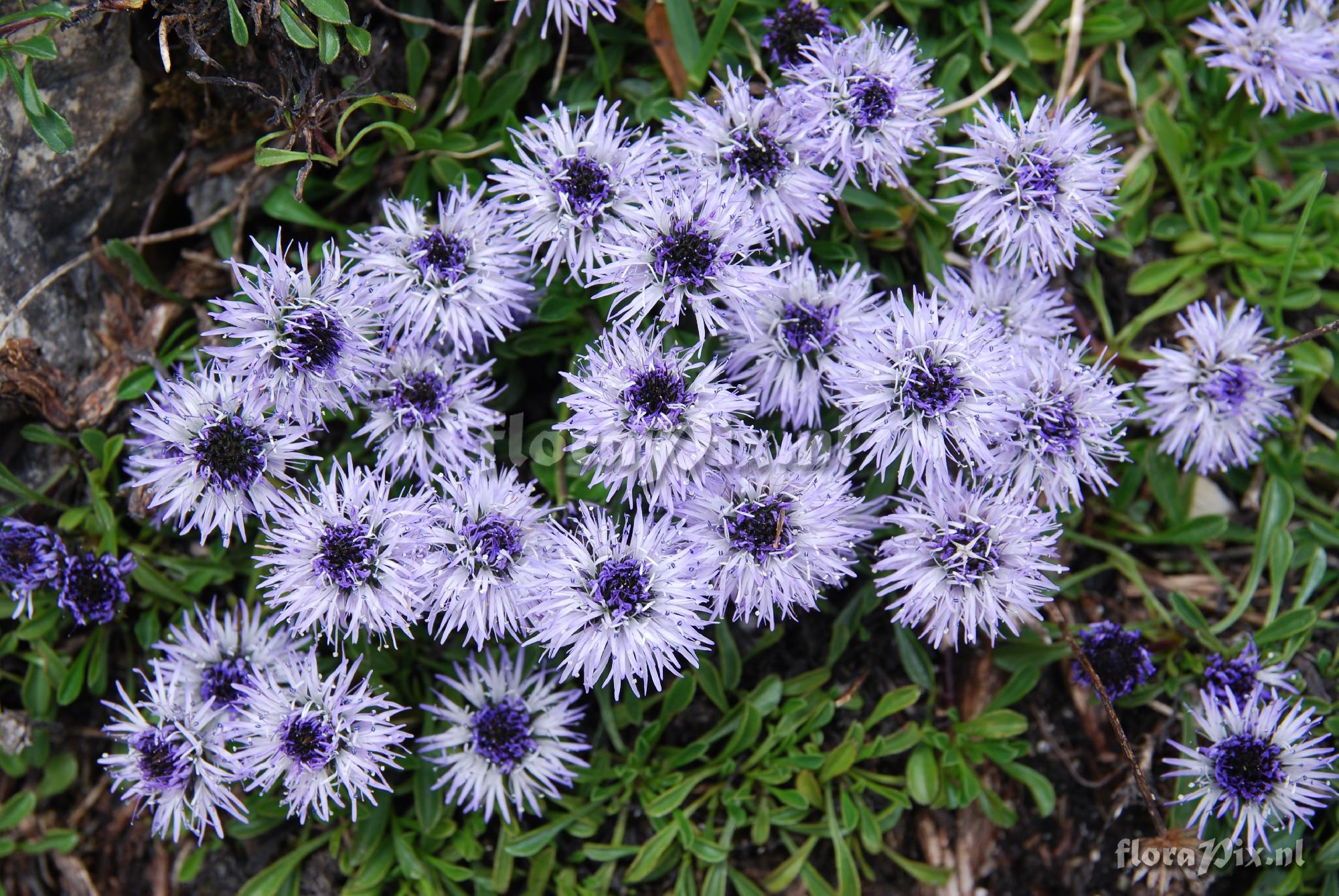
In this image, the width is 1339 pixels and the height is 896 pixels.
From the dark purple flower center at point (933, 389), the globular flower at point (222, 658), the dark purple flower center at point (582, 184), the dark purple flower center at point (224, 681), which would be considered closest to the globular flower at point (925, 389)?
the dark purple flower center at point (933, 389)

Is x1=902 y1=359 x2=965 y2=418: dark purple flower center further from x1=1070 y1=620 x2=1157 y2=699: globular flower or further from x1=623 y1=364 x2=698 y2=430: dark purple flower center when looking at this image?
x1=1070 y1=620 x2=1157 y2=699: globular flower

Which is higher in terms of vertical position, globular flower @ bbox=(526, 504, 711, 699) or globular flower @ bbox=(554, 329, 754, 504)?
globular flower @ bbox=(554, 329, 754, 504)

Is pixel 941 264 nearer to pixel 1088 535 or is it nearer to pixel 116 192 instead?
pixel 1088 535

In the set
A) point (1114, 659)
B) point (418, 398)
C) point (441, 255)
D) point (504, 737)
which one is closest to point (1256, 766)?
point (1114, 659)

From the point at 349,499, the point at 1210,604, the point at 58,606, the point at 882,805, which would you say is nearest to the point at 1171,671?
the point at 1210,604

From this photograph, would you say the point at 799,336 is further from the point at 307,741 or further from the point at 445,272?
the point at 307,741

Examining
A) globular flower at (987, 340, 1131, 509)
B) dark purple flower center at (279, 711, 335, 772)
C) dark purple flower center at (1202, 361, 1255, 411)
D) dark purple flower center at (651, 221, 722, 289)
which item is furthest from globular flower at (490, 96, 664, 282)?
dark purple flower center at (1202, 361, 1255, 411)
